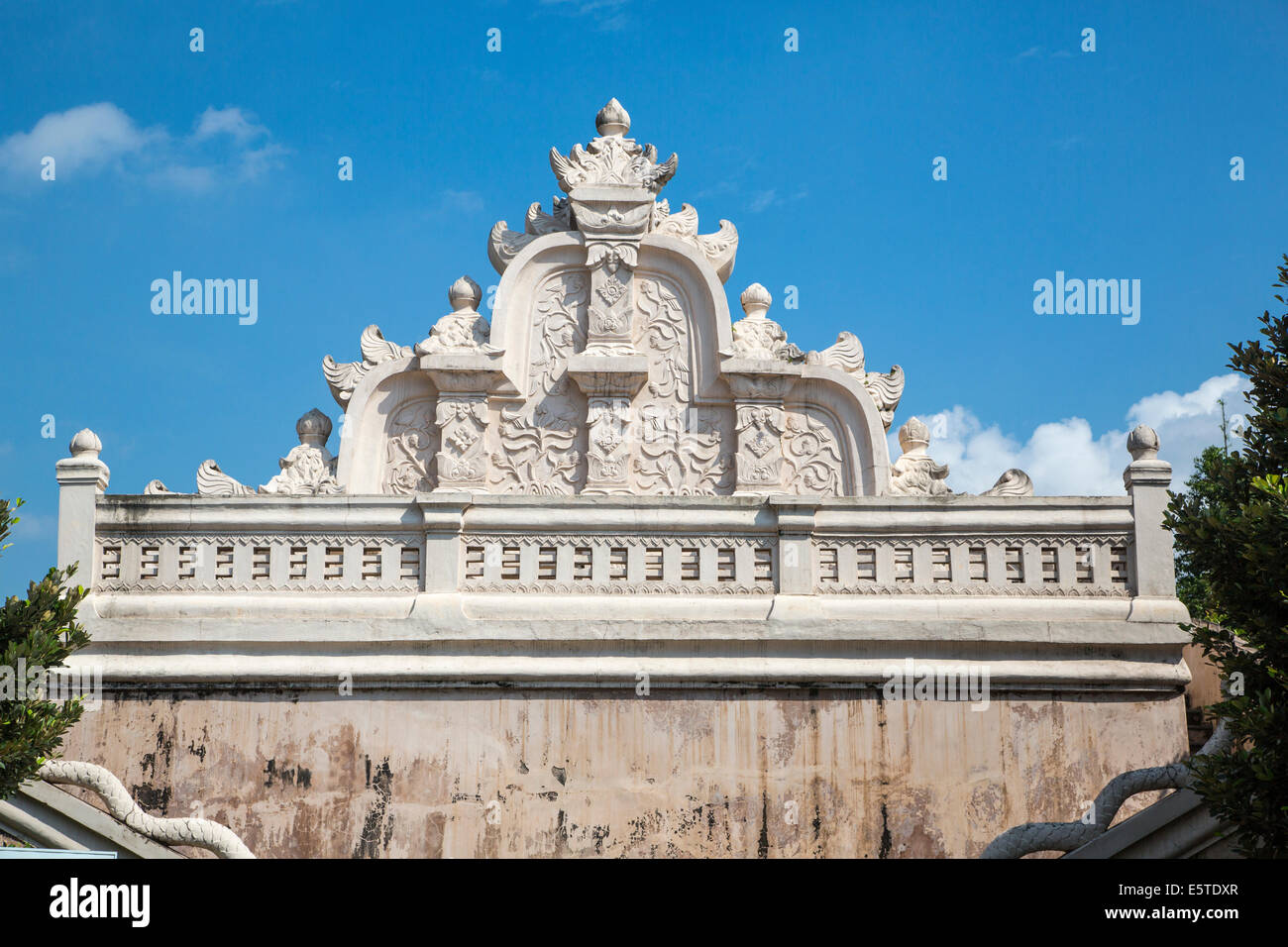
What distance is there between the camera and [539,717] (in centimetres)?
1048

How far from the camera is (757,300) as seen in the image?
12.2 meters

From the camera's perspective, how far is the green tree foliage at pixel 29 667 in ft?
27.7

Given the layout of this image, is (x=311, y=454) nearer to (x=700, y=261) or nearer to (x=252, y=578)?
(x=252, y=578)

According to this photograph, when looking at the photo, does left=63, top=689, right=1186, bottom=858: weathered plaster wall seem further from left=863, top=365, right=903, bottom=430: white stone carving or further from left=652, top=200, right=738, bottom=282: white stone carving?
left=652, top=200, right=738, bottom=282: white stone carving

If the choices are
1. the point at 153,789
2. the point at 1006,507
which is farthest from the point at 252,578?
the point at 1006,507

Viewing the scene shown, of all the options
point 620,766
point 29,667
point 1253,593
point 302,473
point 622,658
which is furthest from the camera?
point 302,473

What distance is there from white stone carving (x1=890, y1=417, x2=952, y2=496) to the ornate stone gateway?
0.12 feet

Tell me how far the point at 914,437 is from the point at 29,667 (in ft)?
23.9

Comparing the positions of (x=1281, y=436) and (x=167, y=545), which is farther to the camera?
(x=167, y=545)

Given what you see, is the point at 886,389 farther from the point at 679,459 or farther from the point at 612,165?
the point at 612,165

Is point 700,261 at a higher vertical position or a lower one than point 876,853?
higher

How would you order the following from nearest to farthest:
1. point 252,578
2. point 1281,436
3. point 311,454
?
point 1281,436 → point 252,578 → point 311,454

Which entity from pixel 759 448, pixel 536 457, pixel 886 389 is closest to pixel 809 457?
pixel 759 448
